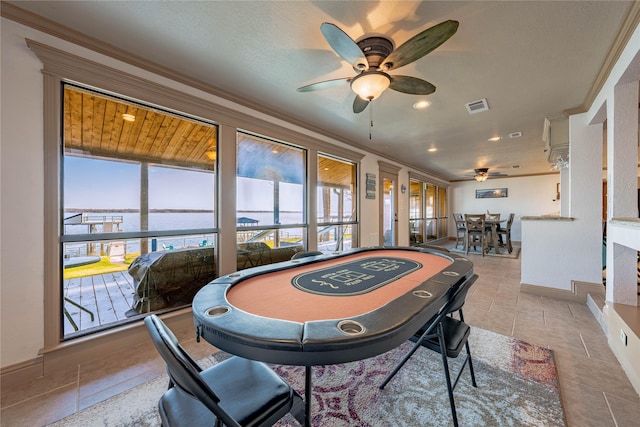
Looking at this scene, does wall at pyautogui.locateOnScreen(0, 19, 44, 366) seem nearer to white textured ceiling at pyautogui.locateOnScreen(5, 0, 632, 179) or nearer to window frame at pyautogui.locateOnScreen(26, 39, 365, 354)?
window frame at pyautogui.locateOnScreen(26, 39, 365, 354)

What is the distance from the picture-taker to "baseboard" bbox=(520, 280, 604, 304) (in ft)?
9.93

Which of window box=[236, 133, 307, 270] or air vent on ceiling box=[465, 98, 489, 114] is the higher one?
air vent on ceiling box=[465, 98, 489, 114]

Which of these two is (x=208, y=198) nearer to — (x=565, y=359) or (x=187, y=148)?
(x=187, y=148)

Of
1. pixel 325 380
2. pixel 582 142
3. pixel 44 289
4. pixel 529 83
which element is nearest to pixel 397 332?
pixel 325 380

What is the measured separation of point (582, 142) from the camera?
3.10 m

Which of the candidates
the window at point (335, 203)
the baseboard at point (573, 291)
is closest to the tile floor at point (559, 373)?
the baseboard at point (573, 291)

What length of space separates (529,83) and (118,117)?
4150 millimetres

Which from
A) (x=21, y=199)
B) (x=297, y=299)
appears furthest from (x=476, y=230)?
(x=21, y=199)

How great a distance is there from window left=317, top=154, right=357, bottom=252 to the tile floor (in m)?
2.45

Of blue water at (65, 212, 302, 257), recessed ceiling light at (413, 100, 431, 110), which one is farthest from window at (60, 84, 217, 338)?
recessed ceiling light at (413, 100, 431, 110)

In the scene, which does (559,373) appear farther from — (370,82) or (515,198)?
(515,198)

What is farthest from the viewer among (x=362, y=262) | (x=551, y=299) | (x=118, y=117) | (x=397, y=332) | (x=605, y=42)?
(x=551, y=299)

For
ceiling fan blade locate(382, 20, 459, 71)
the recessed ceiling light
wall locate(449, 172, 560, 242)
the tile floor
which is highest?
the recessed ceiling light

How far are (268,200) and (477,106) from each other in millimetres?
3013
